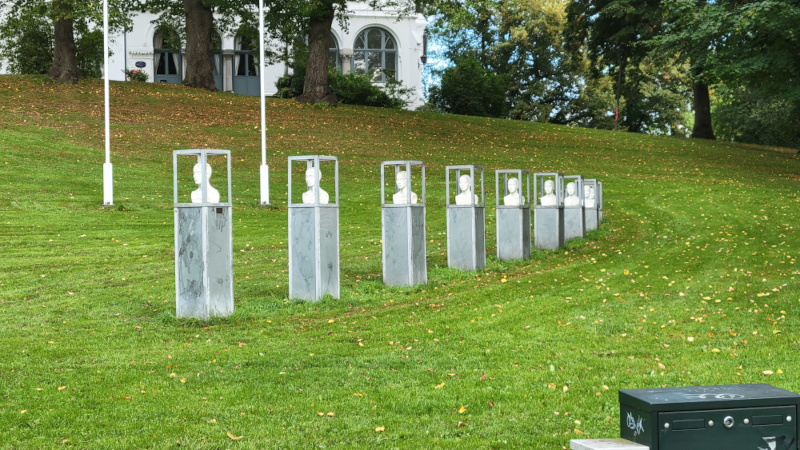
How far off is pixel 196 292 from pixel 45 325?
6.05 ft

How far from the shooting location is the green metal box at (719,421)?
4387 millimetres

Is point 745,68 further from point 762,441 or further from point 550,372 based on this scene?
point 762,441

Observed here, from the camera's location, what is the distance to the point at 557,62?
67.2 m

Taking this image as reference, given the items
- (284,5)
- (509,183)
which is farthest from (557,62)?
(509,183)

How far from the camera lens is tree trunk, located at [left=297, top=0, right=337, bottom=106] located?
134 ft

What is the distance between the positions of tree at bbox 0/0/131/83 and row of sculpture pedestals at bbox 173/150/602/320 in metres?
19.2

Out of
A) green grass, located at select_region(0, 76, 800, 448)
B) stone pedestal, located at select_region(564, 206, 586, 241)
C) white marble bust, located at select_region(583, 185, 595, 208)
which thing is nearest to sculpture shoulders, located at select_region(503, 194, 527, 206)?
green grass, located at select_region(0, 76, 800, 448)

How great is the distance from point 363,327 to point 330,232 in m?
2.32

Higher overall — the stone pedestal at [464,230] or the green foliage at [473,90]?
the green foliage at [473,90]

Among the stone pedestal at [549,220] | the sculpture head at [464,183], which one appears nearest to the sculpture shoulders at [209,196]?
the sculpture head at [464,183]

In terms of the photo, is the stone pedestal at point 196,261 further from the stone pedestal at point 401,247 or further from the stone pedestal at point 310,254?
the stone pedestal at point 401,247

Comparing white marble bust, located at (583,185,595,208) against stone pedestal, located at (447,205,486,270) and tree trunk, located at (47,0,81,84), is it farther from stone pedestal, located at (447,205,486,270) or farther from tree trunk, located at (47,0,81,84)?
tree trunk, located at (47,0,81,84)

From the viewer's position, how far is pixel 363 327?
11.0 meters

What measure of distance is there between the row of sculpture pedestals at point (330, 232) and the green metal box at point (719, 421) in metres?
7.79
